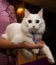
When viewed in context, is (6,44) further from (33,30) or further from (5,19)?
(5,19)

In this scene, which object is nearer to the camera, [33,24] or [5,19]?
[33,24]

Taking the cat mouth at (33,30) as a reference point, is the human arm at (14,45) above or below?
below

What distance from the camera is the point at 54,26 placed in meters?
2.08

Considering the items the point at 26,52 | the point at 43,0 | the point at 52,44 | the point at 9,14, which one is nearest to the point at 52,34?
the point at 52,44

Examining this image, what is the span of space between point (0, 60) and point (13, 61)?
0.06 metres

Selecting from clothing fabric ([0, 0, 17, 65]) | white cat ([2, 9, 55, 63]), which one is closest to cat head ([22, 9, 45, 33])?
white cat ([2, 9, 55, 63])

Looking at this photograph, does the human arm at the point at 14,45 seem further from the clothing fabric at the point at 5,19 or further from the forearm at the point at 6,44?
the clothing fabric at the point at 5,19

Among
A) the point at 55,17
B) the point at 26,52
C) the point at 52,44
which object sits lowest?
the point at 52,44

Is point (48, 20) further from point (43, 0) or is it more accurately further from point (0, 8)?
point (0, 8)

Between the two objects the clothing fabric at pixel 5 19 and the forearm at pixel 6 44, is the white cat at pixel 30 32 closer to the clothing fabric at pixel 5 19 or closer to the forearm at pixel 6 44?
the forearm at pixel 6 44

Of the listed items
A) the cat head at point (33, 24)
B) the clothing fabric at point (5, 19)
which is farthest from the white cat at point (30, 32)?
the clothing fabric at point (5, 19)

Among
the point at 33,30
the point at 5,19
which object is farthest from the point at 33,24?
the point at 5,19

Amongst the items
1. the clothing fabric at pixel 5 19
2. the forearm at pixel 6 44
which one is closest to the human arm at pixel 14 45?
the forearm at pixel 6 44

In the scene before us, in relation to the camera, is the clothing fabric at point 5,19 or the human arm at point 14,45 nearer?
the human arm at point 14,45
